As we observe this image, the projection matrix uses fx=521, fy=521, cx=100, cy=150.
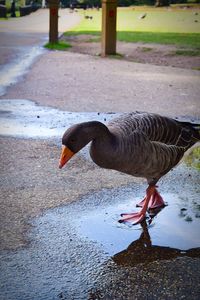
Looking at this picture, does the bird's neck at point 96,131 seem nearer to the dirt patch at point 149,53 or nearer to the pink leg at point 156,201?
the pink leg at point 156,201

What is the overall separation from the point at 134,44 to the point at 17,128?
39.2 ft

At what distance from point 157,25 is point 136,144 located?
12.2 m

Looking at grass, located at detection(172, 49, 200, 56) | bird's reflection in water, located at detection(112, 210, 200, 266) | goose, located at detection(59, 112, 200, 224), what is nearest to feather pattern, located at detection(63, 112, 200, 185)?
goose, located at detection(59, 112, 200, 224)

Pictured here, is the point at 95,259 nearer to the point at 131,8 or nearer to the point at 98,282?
the point at 98,282

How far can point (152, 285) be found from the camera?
356 cm

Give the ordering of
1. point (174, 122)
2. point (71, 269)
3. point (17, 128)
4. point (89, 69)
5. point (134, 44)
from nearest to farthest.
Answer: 1. point (71, 269)
2. point (174, 122)
3. point (17, 128)
4. point (89, 69)
5. point (134, 44)

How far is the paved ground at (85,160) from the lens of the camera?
3682mm

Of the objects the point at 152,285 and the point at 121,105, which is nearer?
the point at 152,285

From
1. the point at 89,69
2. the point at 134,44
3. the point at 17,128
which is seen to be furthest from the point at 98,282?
the point at 134,44

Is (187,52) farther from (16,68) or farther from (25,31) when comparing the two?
(25,31)

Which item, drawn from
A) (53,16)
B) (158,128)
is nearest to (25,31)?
(53,16)

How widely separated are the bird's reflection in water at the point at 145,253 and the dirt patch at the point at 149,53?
1059 centimetres

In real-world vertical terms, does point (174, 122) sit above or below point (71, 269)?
above

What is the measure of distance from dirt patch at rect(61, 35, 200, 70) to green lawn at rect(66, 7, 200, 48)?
47cm
